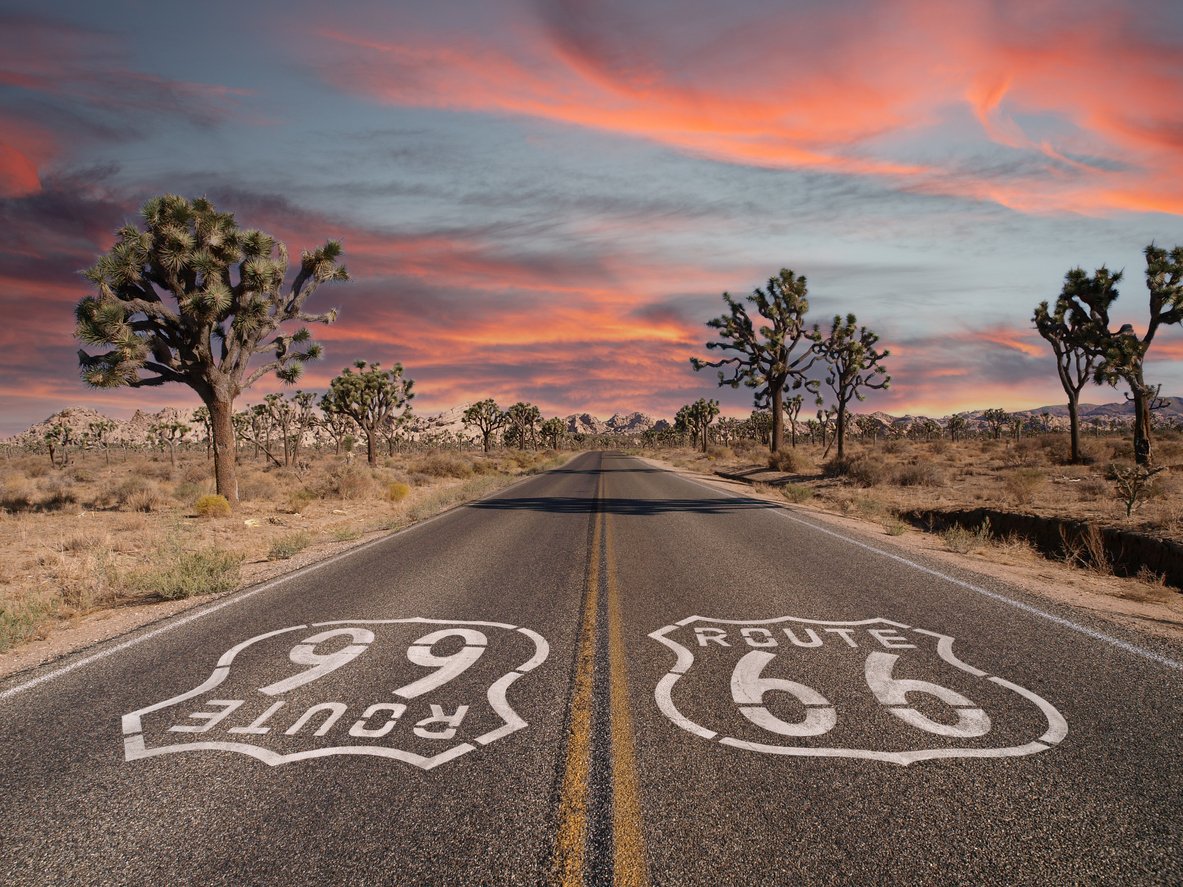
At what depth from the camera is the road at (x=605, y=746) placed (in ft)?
8.79

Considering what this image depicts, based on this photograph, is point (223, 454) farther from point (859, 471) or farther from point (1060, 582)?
point (859, 471)

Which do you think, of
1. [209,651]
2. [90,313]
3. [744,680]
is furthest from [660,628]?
[90,313]

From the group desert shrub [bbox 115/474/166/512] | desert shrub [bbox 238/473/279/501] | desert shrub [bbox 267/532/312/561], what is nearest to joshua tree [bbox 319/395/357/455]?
desert shrub [bbox 238/473/279/501]

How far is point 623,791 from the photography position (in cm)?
312

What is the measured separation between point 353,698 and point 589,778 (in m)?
2.09

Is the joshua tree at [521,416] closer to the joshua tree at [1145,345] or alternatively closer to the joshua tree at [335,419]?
the joshua tree at [335,419]

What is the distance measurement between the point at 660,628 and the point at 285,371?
19032 mm

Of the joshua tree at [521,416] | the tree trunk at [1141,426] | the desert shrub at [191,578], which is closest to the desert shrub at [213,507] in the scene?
the desert shrub at [191,578]

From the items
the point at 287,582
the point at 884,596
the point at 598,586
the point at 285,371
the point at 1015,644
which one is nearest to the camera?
the point at 1015,644

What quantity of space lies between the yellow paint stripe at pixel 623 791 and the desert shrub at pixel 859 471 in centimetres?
2279

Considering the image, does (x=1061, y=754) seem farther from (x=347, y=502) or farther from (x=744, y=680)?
(x=347, y=502)

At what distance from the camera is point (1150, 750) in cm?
349

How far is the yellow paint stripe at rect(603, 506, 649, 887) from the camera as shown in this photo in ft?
8.34

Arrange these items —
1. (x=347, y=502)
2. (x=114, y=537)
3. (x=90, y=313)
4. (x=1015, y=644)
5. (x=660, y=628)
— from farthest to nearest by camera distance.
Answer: (x=347, y=502) < (x=90, y=313) < (x=114, y=537) < (x=660, y=628) < (x=1015, y=644)
